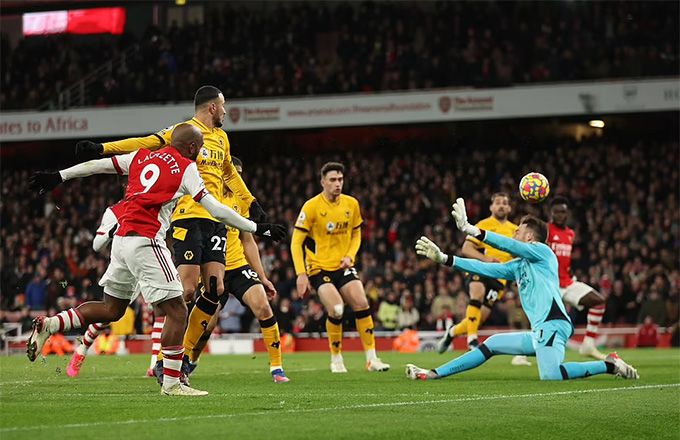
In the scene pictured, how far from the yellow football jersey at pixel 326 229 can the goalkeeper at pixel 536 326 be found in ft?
8.94

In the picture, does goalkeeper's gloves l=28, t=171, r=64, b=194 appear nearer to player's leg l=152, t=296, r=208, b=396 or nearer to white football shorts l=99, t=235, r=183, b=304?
white football shorts l=99, t=235, r=183, b=304

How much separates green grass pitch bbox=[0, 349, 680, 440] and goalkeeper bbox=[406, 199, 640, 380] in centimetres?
18

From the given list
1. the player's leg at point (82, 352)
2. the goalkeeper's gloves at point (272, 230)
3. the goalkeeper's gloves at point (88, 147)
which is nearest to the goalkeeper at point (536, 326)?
the goalkeeper's gloves at point (272, 230)

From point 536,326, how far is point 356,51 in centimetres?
2075

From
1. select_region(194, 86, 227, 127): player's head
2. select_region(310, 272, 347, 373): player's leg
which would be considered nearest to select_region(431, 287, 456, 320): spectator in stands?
select_region(310, 272, 347, 373): player's leg

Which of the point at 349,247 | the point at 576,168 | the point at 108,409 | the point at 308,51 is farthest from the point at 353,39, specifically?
the point at 108,409

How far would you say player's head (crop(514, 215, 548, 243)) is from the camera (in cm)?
953

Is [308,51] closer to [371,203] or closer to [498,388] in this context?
[371,203]

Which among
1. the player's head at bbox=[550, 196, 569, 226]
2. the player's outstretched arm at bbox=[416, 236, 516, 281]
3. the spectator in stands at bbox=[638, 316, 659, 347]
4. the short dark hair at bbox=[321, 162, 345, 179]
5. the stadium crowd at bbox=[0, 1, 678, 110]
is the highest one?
the stadium crowd at bbox=[0, 1, 678, 110]

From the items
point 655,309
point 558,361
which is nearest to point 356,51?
point 655,309

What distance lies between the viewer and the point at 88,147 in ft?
26.3

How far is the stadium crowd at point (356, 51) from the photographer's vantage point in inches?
1070

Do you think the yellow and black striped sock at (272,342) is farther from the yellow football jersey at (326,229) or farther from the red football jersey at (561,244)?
the red football jersey at (561,244)

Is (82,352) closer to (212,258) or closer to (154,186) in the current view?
(212,258)
